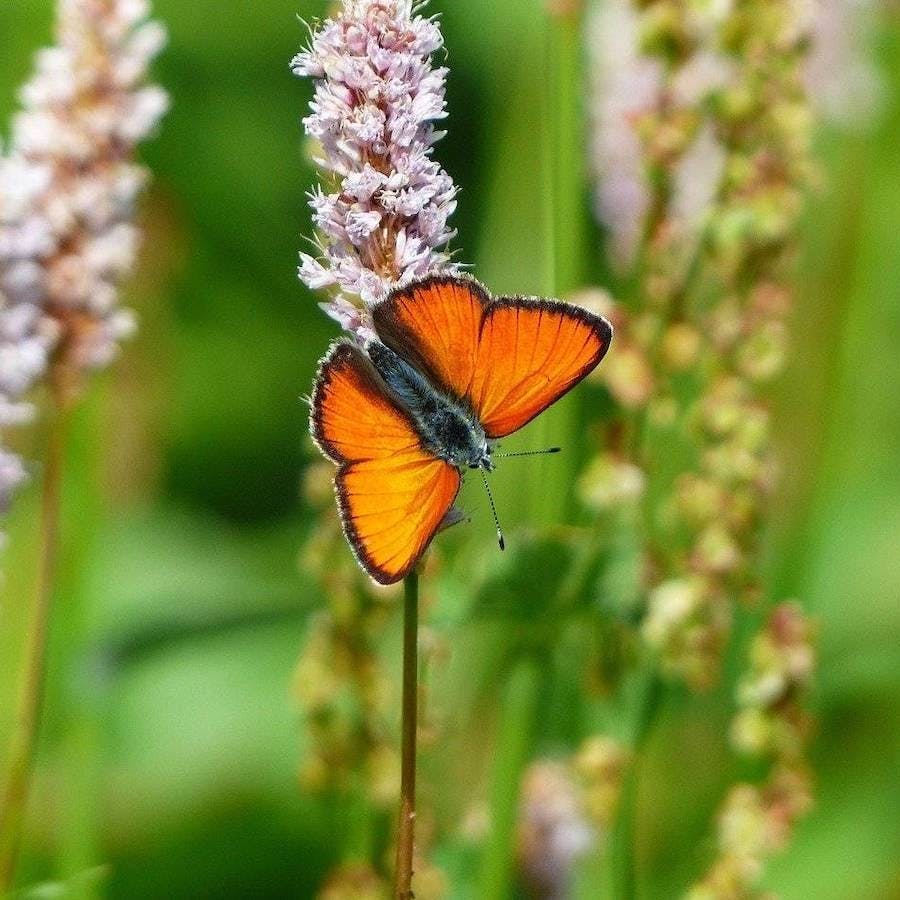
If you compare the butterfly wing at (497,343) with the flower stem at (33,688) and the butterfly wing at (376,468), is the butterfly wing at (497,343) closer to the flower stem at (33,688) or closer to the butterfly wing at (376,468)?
the butterfly wing at (376,468)

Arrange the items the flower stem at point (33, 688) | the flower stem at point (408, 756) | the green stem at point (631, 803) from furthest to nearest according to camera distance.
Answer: the green stem at point (631, 803)
the flower stem at point (33, 688)
the flower stem at point (408, 756)

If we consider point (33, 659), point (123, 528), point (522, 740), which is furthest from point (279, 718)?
point (33, 659)

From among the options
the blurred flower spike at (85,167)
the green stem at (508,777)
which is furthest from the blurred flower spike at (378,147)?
the green stem at (508,777)

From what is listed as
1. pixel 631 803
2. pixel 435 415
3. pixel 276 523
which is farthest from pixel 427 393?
pixel 276 523

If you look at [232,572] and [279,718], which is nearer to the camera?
[279,718]

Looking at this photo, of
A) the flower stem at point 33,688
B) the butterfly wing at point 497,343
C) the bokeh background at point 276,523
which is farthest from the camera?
the bokeh background at point 276,523

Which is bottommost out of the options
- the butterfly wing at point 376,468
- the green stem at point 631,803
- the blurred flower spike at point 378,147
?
the green stem at point 631,803

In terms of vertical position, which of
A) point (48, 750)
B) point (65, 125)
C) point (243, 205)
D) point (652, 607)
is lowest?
point (48, 750)

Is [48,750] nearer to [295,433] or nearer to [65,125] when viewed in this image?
[295,433]
